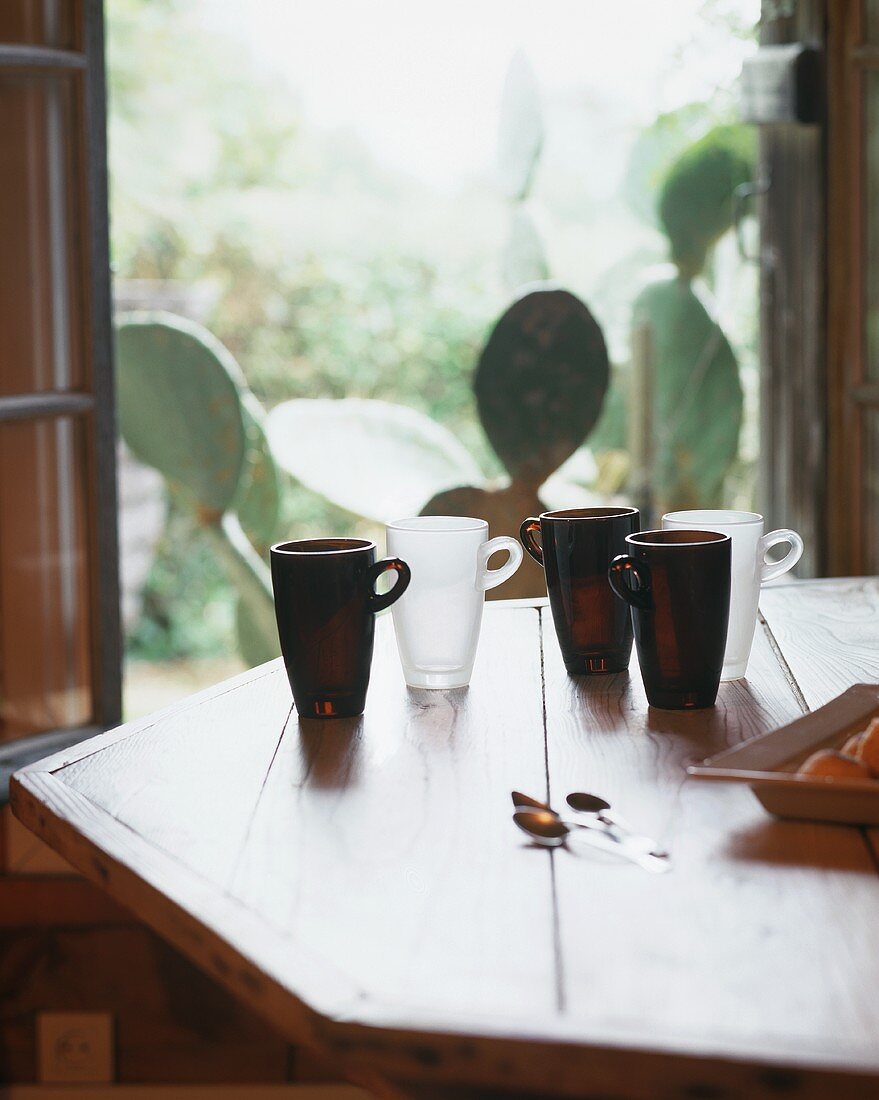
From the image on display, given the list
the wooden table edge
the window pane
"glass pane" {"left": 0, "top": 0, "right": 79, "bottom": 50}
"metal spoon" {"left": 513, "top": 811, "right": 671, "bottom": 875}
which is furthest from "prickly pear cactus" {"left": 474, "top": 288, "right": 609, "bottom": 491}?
the wooden table edge

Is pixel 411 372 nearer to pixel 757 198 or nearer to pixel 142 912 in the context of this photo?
pixel 757 198

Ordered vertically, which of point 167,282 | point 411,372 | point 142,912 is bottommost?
point 142,912

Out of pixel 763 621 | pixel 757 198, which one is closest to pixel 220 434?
pixel 757 198

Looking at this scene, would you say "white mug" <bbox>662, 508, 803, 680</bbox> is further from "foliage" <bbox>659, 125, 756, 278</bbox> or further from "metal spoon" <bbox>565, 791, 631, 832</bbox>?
"foliage" <bbox>659, 125, 756, 278</bbox>

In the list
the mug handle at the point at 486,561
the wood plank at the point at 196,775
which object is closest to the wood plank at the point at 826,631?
the mug handle at the point at 486,561

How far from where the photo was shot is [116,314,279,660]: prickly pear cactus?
203 cm

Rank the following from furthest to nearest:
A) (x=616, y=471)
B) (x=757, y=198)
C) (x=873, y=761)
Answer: (x=616, y=471) < (x=757, y=198) < (x=873, y=761)

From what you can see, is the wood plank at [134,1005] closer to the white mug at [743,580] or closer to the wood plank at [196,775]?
the wood plank at [196,775]

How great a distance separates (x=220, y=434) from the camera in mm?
2072

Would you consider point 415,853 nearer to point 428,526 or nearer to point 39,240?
point 428,526

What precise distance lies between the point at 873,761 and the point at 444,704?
31cm

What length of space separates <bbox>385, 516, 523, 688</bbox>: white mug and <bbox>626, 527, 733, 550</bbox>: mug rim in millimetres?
102

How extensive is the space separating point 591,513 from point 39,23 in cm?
113

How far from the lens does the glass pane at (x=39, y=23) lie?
163 cm
